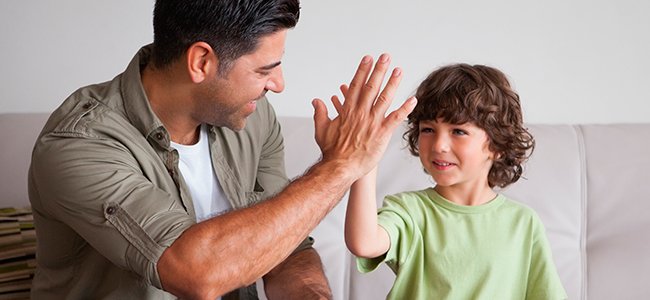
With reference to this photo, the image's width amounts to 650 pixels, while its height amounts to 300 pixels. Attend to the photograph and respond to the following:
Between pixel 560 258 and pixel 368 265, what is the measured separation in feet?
2.52

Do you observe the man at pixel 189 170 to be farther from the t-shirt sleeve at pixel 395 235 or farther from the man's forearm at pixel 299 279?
the t-shirt sleeve at pixel 395 235

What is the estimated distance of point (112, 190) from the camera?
5.39ft

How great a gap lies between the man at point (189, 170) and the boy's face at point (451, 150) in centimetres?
17

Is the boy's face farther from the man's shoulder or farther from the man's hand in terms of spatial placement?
the man's shoulder

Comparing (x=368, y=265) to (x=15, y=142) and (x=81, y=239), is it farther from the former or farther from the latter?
(x=15, y=142)

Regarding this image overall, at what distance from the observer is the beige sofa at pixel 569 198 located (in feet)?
7.68

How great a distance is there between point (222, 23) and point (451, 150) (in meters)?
0.47

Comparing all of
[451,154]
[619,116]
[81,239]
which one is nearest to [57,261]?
[81,239]

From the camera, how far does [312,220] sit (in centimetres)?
162

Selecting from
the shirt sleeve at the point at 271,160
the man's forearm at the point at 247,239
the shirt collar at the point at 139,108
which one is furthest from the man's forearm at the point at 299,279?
the shirt collar at the point at 139,108

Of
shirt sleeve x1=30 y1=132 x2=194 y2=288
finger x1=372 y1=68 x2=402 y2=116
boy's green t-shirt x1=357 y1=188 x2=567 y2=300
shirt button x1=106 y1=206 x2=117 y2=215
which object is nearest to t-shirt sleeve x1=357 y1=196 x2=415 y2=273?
boy's green t-shirt x1=357 y1=188 x2=567 y2=300

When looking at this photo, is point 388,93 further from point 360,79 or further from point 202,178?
point 202,178

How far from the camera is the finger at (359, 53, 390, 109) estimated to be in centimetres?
161

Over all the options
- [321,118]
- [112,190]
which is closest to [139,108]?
[112,190]
